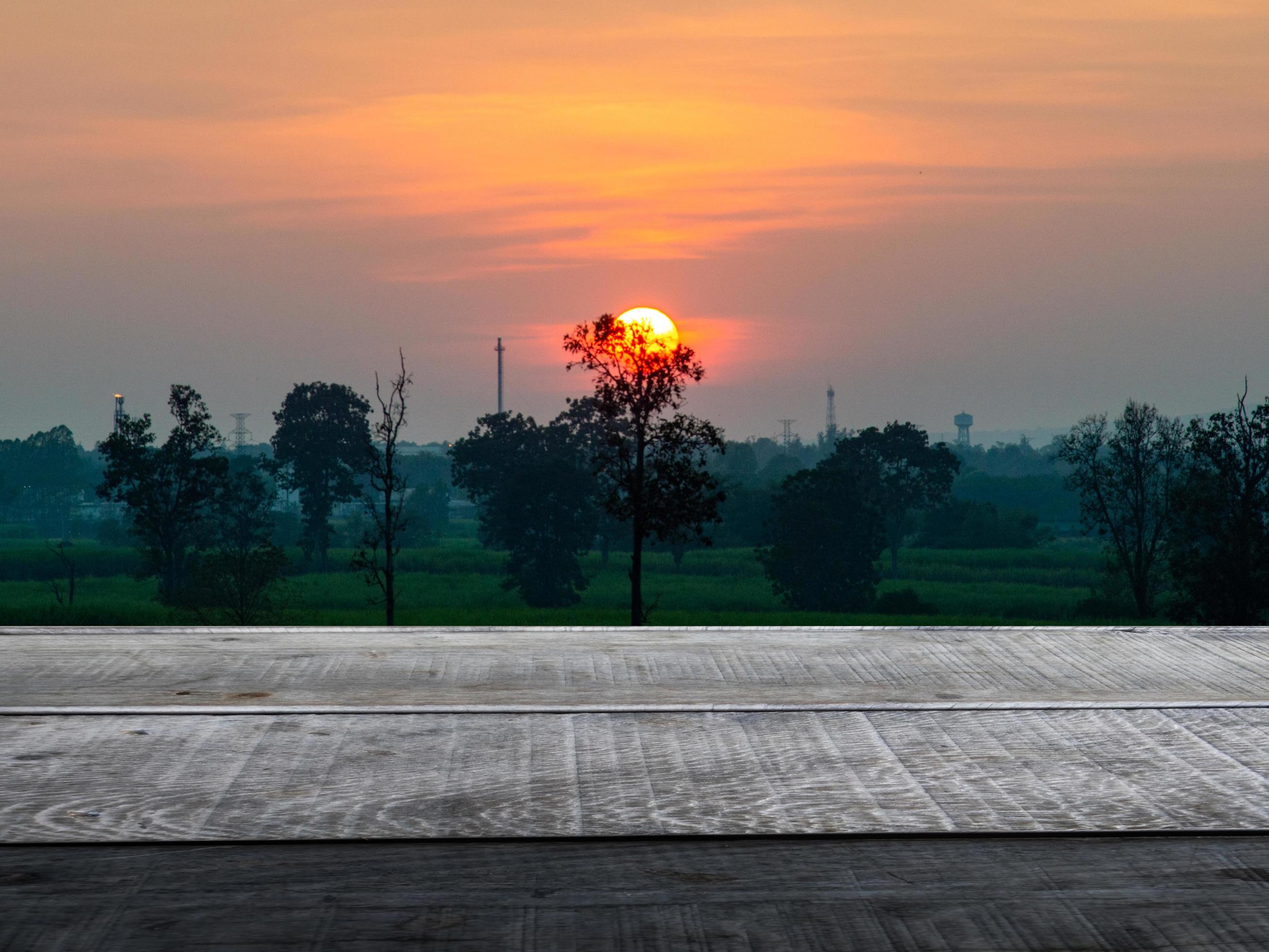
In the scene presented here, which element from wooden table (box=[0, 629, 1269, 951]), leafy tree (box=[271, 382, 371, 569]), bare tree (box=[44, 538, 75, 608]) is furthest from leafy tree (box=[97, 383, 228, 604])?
wooden table (box=[0, 629, 1269, 951])

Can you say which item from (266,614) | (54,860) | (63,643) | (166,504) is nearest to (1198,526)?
(266,614)

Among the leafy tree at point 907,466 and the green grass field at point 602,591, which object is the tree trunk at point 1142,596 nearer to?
the green grass field at point 602,591

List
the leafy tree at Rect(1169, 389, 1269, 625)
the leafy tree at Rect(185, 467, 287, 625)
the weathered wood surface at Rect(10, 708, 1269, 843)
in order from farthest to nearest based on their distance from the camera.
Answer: the leafy tree at Rect(185, 467, 287, 625)
the leafy tree at Rect(1169, 389, 1269, 625)
the weathered wood surface at Rect(10, 708, 1269, 843)

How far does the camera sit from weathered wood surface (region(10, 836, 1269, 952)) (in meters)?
2.72

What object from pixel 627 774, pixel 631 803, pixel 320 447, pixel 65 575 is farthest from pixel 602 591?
pixel 631 803

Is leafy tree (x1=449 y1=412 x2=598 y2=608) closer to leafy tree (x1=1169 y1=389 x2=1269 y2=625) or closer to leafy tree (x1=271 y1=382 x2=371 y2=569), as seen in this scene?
leafy tree (x1=271 y1=382 x2=371 y2=569)

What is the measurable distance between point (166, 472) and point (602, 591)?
21238 millimetres

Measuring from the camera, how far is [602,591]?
59250mm

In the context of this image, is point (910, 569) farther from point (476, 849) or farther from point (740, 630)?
point (476, 849)

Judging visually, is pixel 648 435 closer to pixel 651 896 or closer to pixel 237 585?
pixel 237 585

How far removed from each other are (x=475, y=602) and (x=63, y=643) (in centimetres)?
4743

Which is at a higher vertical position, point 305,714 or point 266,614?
point 305,714

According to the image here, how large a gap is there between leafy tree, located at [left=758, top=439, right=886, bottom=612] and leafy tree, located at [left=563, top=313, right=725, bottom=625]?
980 inches

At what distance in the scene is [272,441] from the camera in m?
71.6
